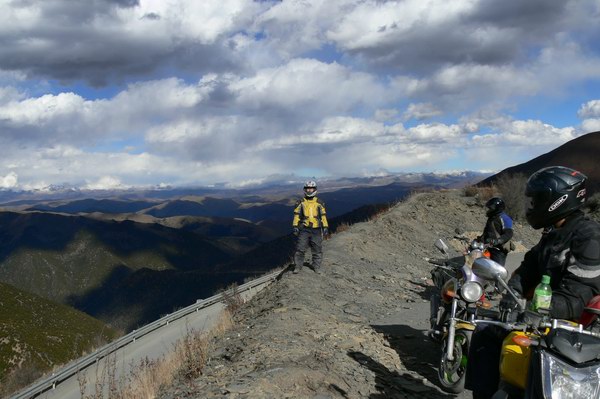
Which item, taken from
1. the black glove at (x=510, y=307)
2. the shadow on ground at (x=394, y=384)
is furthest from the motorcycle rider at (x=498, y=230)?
the black glove at (x=510, y=307)

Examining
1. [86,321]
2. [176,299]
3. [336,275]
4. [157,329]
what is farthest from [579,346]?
[176,299]

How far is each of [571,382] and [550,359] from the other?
0.14 meters

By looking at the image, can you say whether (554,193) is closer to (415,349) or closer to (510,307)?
(510,307)

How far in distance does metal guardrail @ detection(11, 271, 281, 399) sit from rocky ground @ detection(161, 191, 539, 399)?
3.77 meters

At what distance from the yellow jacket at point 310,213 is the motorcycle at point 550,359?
361 inches

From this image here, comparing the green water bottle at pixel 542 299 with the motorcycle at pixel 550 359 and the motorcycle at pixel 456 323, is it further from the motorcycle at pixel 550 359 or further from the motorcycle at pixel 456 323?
the motorcycle at pixel 456 323

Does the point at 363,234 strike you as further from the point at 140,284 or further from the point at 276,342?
the point at 140,284

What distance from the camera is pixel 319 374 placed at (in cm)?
553

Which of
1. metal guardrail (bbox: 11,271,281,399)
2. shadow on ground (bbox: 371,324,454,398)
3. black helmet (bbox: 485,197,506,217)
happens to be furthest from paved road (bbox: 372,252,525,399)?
metal guardrail (bbox: 11,271,281,399)

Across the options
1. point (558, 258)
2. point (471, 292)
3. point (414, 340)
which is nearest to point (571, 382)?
point (558, 258)

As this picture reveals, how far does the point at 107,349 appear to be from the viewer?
73.8ft

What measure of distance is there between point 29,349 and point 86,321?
1961 cm

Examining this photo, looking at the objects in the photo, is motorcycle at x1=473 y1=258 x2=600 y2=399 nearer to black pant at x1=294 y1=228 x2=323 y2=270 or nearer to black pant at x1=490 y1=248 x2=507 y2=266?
black pant at x1=490 y1=248 x2=507 y2=266

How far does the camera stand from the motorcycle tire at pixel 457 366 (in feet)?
17.9
